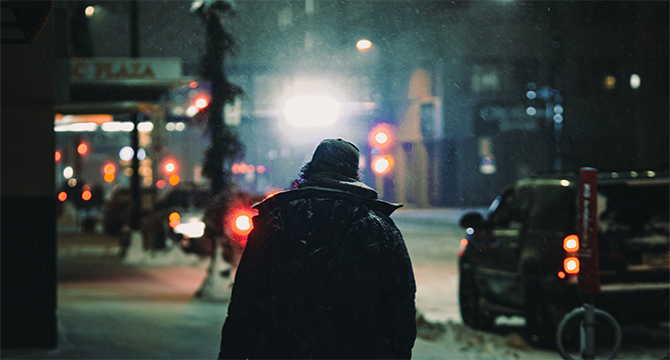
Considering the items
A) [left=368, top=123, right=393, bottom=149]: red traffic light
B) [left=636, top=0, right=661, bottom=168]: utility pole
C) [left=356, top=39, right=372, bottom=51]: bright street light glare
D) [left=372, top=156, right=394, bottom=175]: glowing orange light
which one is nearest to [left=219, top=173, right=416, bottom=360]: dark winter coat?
[left=636, top=0, right=661, bottom=168]: utility pole

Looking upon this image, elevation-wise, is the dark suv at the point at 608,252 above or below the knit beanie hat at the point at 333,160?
below

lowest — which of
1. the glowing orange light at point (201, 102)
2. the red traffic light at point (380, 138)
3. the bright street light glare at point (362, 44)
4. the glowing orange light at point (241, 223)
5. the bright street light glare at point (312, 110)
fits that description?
the glowing orange light at point (241, 223)

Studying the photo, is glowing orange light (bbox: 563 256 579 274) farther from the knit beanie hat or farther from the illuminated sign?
the illuminated sign

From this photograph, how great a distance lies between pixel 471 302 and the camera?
9.07 m

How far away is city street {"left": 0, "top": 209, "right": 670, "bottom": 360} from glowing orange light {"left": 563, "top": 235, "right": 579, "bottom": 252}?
111 cm

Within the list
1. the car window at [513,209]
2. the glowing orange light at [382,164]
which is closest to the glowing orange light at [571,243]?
the car window at [513,209]

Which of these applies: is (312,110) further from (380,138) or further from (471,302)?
(471,302)

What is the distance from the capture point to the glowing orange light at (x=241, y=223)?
11406 mm

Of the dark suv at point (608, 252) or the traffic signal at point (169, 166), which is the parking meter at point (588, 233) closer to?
the dark suv at point (608, 252)

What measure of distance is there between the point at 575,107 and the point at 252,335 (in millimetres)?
42461

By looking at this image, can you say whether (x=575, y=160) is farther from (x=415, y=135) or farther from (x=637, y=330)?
(x=637, y=330)

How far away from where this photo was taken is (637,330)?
8805 mm

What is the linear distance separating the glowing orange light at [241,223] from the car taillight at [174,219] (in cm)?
736

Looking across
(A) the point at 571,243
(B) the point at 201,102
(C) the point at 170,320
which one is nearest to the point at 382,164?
(B) the point at 201,102
